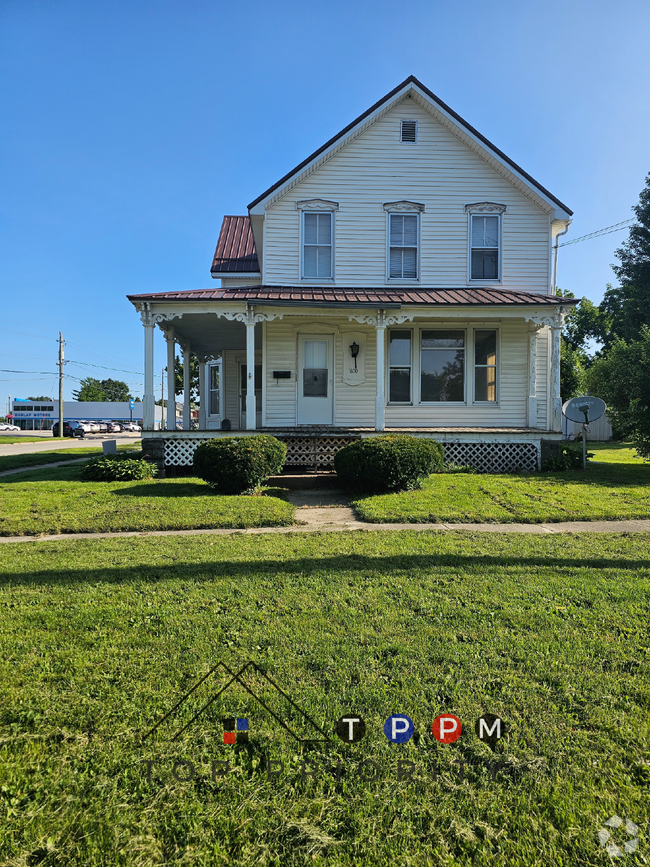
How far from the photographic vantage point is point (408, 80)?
1449 cm

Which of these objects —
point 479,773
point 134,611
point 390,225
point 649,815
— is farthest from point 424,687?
point 390,225

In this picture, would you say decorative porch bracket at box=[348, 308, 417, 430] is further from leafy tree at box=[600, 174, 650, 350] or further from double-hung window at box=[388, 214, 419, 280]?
leafy tree at box=[600, 174, 650, 350]

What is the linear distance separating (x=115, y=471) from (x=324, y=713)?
Result: 9.75 meters

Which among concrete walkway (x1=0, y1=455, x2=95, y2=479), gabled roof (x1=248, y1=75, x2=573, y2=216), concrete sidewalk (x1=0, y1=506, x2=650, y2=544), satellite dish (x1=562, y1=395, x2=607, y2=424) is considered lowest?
concrete sidewalk (x1=0, y1=506, x2=650, y2=544)

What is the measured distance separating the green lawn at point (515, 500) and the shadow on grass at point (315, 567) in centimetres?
221

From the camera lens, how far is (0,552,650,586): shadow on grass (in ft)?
15.1

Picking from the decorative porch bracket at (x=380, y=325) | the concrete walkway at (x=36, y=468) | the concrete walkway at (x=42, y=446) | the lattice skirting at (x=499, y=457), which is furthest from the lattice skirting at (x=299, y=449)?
the concrete walkway at (x=42, y=446)

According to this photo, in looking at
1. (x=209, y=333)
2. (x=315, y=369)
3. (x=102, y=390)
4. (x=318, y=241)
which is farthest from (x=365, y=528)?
(x=102, y=390)

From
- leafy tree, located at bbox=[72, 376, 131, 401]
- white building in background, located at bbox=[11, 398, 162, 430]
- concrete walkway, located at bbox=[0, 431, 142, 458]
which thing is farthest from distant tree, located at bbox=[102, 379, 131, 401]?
concrete walkway, located at bbox=[0, 431, 142, 458]

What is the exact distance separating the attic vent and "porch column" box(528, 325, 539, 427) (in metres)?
6.82

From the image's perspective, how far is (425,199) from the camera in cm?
1501

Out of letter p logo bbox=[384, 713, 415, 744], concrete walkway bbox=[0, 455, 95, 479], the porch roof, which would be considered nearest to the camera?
letter p logo bbox=[384, 713, 415, 744]

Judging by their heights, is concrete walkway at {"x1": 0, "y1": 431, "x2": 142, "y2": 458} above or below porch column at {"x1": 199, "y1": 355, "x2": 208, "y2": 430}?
below

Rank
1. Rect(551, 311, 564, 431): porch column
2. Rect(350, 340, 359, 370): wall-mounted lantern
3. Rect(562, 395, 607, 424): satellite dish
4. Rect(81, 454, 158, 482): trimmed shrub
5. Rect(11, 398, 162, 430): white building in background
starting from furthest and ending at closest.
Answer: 1. Rect(11, 398, 162, 430): white building in background
2. Rect(350, 340, 359, 370): wall-mounted lantern
3. Rect(551, 311, 564, 431): porch column
4. Rect(562, 395, 607, 424): satellite dish
5. Rect(81, 454, 158, 482): trimmed shrub
